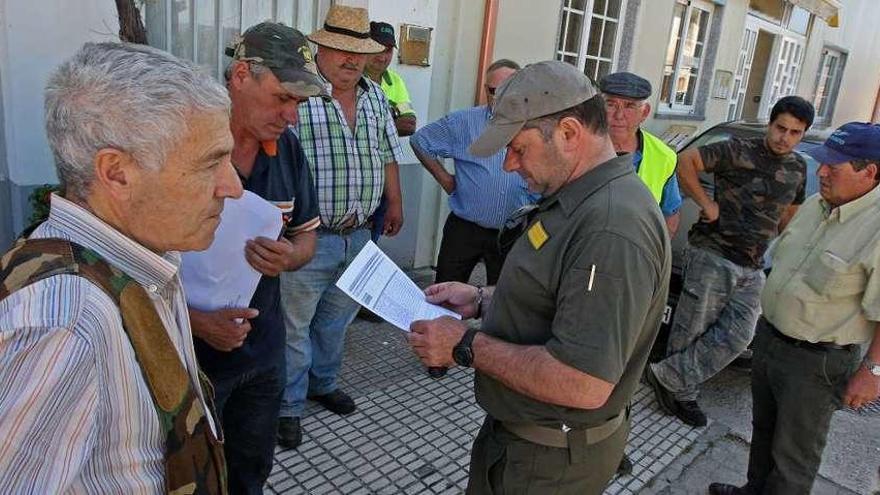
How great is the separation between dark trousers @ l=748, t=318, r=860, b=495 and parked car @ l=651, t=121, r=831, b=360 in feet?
2.73

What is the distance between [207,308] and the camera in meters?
1.79

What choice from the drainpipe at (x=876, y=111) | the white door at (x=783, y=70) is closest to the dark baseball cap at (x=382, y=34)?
the white door at (x=783, y=70)

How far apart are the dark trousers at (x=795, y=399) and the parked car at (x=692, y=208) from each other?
0.83 m

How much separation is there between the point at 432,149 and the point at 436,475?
72.1 inches

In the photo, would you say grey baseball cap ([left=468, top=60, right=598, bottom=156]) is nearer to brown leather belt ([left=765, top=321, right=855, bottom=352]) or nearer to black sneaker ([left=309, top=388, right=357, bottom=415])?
brown leather belt ([left=765, top=321, right=855, bottom=352])

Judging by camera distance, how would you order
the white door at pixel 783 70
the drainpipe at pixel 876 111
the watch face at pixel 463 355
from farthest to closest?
the drainpipe at pixel 876 111 → the white door at pixel 783 70 → the watch face at pixel 463 355

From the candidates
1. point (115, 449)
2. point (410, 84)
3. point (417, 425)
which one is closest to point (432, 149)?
point (410, 84)

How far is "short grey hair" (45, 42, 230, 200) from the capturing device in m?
0.94

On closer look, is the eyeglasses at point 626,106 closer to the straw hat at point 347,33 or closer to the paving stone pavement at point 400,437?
the straw hat at point 347,33

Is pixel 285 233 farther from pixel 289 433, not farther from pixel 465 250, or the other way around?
pixel 465 250

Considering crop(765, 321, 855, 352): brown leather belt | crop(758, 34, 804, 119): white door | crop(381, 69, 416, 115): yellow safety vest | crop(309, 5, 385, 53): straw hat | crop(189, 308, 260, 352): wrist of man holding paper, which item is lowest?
crop(765, 321, 855, 352): brown leather belt

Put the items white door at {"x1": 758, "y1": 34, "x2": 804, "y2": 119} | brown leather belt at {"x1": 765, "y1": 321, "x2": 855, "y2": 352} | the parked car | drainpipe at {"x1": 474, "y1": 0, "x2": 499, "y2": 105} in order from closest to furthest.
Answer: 1. brown leather belt at {"x1": 765, "y1": 321, "x2": 855, "y2": 352}
2. the parked car
3. drainpipe at {"x1": 474, "y1": 0, "x2": 499, "y2": 105}
4. white door at {"x1": 758, "y1": 34, "x2": 804, "y2": 119}

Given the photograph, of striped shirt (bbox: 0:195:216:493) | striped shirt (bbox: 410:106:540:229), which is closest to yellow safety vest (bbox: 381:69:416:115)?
striped shirt (bbox: 410:106:540:229)

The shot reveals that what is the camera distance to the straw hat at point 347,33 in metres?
2.79
